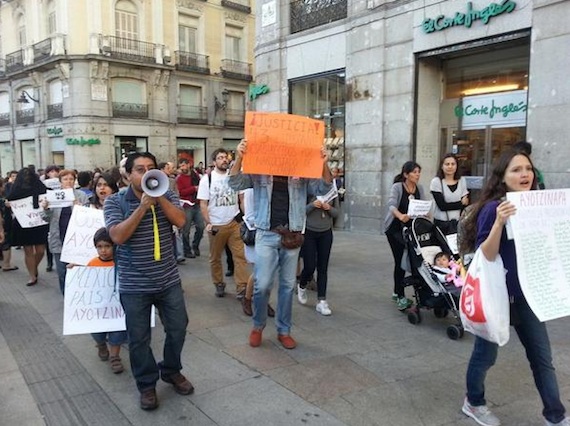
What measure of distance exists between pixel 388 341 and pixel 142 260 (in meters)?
2.54

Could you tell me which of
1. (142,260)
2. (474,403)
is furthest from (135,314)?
(474,403)

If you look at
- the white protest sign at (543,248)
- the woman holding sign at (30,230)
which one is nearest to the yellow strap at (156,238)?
the white protest sign at (543,248)

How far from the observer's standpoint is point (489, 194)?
302 centimetres

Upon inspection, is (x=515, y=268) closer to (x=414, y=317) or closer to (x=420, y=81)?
(x=414, y=317)

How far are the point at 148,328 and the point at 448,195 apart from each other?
3.86 meters

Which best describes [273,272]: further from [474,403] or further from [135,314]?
[474,403]

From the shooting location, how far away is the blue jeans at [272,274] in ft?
14.6

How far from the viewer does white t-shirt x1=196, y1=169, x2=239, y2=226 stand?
20.5 feet

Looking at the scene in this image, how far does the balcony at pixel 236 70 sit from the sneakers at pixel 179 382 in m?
30.3

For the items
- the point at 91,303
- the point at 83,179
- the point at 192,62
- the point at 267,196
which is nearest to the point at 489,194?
the point at 267,196

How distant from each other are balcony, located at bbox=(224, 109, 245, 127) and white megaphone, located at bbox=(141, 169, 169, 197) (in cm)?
3024

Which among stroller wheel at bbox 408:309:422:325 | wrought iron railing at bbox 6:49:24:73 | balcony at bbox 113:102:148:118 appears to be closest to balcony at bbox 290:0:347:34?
stroller wheel at bbox 408:309:422:325

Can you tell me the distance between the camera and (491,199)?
3.00 metres

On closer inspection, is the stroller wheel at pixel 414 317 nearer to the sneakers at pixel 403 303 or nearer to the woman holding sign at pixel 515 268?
the sneakers at pixel 403 303
